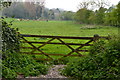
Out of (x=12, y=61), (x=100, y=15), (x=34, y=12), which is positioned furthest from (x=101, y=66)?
(x=100, y=15)

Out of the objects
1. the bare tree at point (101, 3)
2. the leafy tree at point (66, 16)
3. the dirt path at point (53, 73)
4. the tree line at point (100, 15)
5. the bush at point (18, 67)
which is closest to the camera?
the bush at point (18, 67)

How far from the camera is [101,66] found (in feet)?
15.9

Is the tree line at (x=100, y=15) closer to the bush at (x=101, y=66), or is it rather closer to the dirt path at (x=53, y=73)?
the dirt path at (x=53, y=73)

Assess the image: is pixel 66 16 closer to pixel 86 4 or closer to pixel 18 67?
pixel 86 4

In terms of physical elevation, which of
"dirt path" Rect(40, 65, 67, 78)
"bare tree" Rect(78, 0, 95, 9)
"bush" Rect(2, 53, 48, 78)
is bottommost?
"dirt path" Rect(40, 65, 67, 78)

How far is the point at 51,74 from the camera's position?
213 inches

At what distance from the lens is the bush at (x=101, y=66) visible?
4.54 m

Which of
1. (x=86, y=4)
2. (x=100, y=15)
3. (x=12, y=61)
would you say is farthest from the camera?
(x=100, y=15)

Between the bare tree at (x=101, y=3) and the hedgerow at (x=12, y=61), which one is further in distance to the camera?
the bare tree at (x=101, y=3)

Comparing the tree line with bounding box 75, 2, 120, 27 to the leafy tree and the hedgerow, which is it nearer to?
the leafy tree

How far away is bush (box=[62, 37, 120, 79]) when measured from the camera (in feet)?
14.9

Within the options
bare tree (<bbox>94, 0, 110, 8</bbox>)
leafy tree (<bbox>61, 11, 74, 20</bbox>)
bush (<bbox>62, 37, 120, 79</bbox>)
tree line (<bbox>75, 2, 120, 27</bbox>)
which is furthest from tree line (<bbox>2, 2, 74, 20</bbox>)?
bush (<bbox>62, 37, 120, 79</bbox>)

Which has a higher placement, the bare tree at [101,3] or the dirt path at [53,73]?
the bare tree at [101,3]

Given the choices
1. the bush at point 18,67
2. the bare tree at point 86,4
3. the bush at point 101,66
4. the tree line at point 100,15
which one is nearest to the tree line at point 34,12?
the tree line at point 100,15
